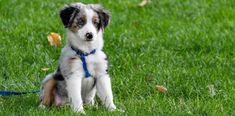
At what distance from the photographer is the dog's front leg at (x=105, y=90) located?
7.25 m

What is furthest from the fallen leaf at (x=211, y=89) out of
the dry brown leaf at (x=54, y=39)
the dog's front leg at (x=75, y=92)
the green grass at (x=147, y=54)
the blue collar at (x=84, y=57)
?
the dry brown leaf at (x=54, y=39)

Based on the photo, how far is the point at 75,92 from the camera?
710 cm

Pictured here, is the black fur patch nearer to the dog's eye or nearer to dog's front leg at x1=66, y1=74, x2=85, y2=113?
dog's front leg at x1=66, y1=74, x2=85, y2=113

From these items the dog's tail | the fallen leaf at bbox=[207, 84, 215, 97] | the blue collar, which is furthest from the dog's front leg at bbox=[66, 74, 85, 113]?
the fallen leaf at bbox=[207, 84, 215, 97]

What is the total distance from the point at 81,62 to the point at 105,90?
1.22 ft

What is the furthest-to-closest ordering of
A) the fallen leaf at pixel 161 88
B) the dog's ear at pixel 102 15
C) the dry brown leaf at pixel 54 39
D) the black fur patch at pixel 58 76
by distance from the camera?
1. the dry brown leaf at pixel 54 39
2. the fallen leaf at pixel 161 88
3. the black fur patch at pixel 58 76
4. the dog's ear at pixel 102 15

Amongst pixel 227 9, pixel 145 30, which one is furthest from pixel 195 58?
pixel 227 9

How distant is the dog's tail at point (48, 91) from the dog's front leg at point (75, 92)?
1.08 feet

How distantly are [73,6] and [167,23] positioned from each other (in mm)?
4331

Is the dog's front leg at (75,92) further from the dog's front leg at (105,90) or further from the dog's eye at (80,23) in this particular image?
the dog's eye at (80,23)

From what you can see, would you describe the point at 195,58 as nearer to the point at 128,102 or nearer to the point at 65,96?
the point at 128,102

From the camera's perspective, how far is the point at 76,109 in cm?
711

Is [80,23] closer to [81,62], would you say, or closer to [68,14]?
[68,14]

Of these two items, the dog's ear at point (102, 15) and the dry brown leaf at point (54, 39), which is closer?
the dog's ear at point (102, 15)
